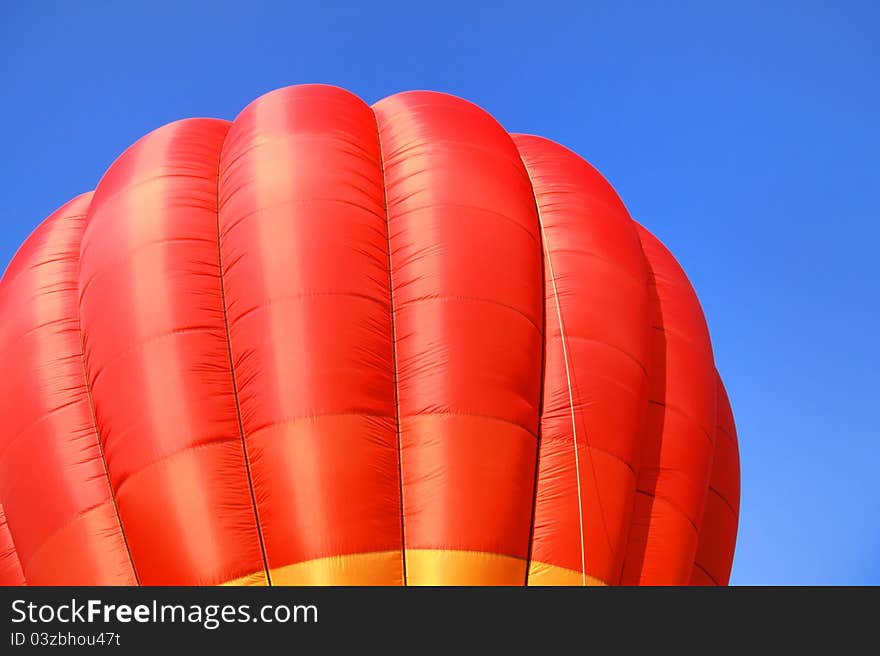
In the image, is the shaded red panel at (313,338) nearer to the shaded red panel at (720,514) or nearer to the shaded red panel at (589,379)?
the shaded red panel at (589,379)

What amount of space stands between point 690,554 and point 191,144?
17.0 ft

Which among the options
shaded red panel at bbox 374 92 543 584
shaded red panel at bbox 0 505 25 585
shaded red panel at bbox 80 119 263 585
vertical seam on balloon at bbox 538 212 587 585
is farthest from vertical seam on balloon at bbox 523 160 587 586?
shaded red panel at bbox 0 505 25 585

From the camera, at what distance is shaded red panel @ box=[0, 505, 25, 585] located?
7828mm

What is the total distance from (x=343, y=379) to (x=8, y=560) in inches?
128

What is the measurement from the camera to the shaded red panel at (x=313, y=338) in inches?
261

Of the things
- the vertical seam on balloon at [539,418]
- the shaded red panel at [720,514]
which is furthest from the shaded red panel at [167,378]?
the shaded red panel at [720,514]

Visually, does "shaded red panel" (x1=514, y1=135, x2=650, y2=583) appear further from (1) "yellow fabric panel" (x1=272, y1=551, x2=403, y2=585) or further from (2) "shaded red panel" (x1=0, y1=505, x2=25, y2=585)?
(2) "shaded red panel" (x1=0, y1=505, x2=25, y2=585)

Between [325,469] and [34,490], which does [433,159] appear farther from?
[34,490]

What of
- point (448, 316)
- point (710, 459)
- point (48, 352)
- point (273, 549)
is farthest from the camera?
point (710, 459)

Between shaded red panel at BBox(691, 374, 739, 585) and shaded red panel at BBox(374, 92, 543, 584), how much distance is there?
2.57 meters

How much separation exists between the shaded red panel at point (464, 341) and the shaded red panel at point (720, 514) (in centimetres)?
257
